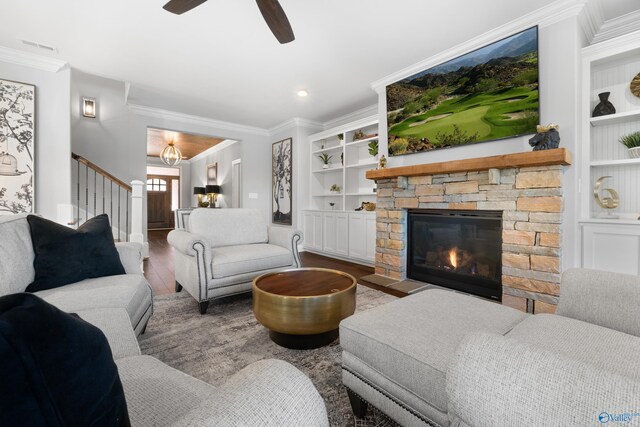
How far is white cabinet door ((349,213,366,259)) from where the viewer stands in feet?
14.6

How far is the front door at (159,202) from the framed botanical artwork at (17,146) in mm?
7152

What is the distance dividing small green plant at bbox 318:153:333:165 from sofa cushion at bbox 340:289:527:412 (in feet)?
14.1

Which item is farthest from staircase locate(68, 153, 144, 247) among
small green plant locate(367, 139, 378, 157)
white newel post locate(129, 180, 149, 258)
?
small green plant locate(367, 139, 378, 157)

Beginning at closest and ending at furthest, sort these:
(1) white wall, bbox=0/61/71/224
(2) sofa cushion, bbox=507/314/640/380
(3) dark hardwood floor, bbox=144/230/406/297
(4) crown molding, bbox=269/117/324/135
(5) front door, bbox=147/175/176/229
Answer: (2) sofa cushion, bbox=507/314/640/380
(3) dark hardwood floor, bbox=144/230/406/297
(1) white wall, bbox=0/61/71/224
(4) crown molding, bbox=269/117/324/135
(5) front door, bbox=147/175/176/229

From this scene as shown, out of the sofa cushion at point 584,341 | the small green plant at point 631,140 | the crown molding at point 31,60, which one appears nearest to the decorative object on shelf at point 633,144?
the small green plant at point 631,140

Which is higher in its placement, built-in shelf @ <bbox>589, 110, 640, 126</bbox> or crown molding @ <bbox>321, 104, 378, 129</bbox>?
crown molding @ <bbox>321, 104, 378, 129</bbox>

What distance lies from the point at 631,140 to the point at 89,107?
6503 millimetres

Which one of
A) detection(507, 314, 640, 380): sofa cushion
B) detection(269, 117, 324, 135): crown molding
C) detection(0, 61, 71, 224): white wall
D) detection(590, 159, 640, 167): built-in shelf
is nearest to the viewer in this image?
detection(507, 314, 640, 380): sofa cushion

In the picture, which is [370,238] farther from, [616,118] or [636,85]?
[636,85]

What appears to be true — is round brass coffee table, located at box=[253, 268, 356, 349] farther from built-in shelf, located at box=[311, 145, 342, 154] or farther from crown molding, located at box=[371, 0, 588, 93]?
built-in shelf, located at box=[311, 145, 342, 154]

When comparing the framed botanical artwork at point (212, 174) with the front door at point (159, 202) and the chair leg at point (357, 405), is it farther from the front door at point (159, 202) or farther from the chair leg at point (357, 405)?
the chair leg at point (357, 405)

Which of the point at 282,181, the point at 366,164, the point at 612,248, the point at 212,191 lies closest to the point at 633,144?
→ the point at 612,248

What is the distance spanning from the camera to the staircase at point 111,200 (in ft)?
14.2

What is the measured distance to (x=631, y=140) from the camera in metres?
2.41
